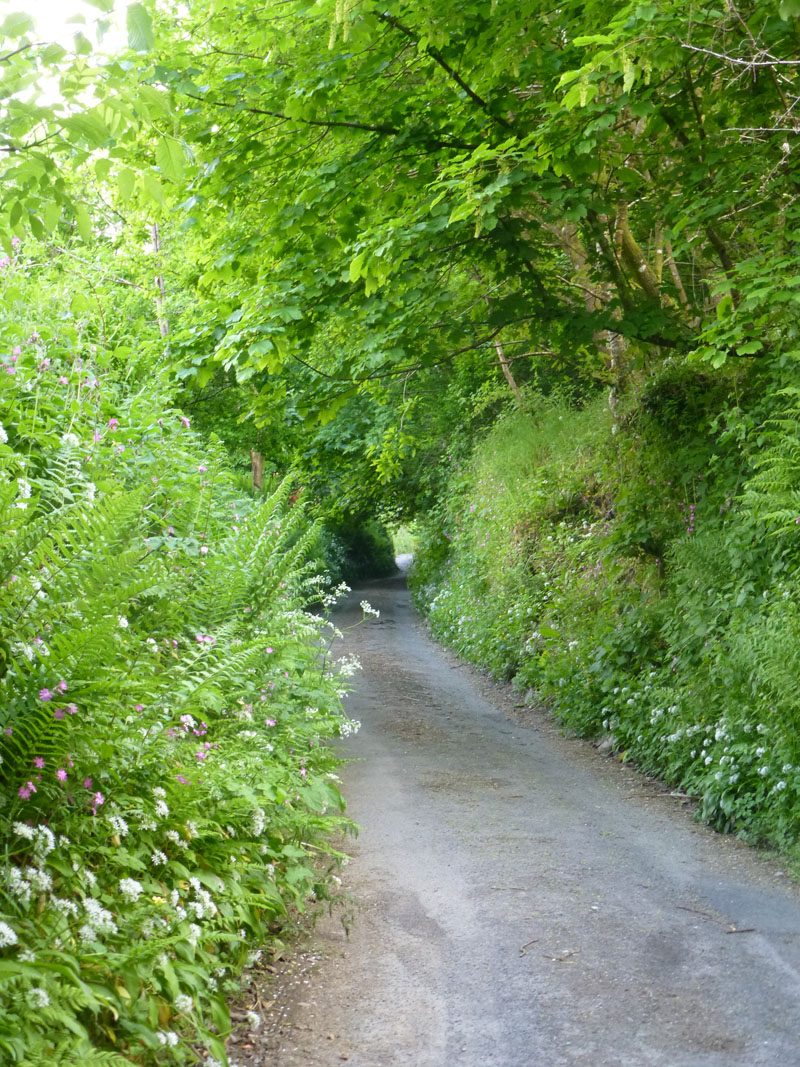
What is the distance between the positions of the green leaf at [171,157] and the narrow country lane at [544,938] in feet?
10.8

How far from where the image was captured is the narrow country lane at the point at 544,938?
363cm

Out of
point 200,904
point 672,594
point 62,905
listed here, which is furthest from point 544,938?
point 672,594

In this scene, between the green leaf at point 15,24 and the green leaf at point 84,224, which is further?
the green leaf at point 84,224

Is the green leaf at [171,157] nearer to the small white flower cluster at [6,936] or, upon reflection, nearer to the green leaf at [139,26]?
the green leaf at [139,26]

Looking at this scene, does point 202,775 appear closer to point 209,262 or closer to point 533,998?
point 533,998

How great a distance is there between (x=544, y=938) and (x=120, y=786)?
239 centimetres

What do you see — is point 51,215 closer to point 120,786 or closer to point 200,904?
point 120,786

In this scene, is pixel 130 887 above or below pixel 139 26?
below

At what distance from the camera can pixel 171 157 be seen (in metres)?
3.09

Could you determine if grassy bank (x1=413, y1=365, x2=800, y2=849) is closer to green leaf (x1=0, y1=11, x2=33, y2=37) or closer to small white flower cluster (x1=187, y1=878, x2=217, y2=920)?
small white flower cluster (x1=187, y1=878, x2=217, y2=920)

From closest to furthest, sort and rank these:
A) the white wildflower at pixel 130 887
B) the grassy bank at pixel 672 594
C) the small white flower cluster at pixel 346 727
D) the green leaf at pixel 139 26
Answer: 1. the green leaf at pixel 139 26
2. the white wildflower at pixel 130 887
3. the small white flower cluster at pixel 346 727
4. the grassy bank at pixel 672 594

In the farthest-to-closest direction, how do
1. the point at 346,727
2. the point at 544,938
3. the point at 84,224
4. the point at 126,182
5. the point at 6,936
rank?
the point at 346,727
the point at 544,938
the point at 84,224
the point at 126,182
the point at 6,936

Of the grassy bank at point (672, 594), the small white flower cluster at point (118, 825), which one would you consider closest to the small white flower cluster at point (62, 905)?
the small white flower cluster at point (118, 825)

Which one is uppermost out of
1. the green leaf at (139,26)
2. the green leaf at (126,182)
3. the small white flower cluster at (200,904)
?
the green leaf at (139,26)
